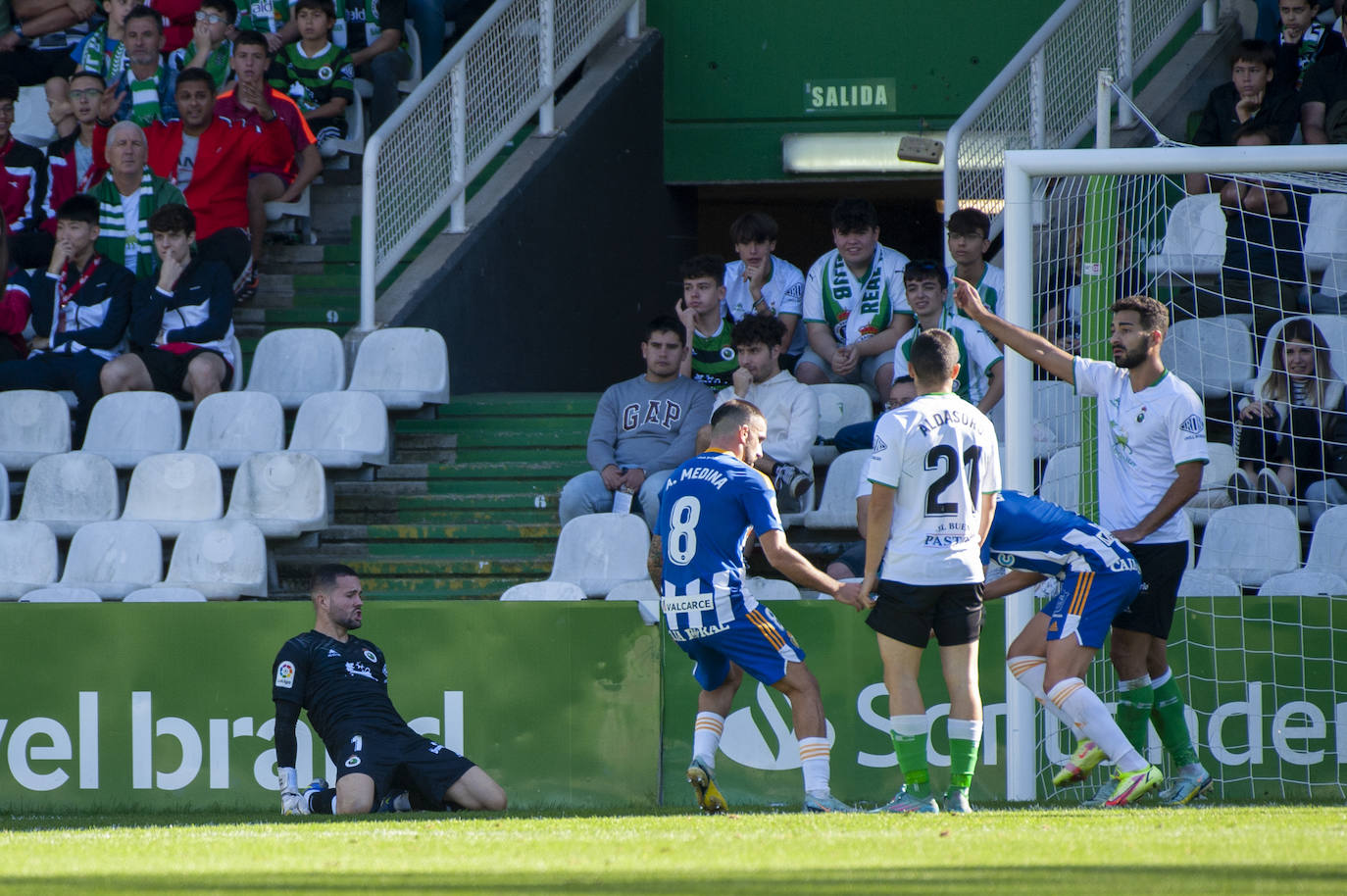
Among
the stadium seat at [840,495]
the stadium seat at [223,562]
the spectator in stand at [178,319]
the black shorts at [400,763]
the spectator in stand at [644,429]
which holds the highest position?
the spectator in stand at [178,319]

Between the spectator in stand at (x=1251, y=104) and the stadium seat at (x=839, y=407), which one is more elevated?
the spectator in stand at (x=1251, y=104)

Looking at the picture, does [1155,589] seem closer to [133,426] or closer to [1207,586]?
[1207,586]

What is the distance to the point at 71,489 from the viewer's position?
10172mm

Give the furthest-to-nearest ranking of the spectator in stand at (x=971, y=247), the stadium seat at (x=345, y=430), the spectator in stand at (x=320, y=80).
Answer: the spectator in stand at (x=320, y=80)
the stadium seat at (x=345, y=430)
the spectator in stand at (x=971, y=247)

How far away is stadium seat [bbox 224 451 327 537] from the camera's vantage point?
989 centimetres

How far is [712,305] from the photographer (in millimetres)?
10172

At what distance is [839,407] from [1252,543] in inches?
93.0

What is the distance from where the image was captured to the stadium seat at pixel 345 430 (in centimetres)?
1029

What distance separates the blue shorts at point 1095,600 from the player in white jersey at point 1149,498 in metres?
0.27

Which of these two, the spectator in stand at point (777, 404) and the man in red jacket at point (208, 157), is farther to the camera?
the man in red jacket at point (208, 157)

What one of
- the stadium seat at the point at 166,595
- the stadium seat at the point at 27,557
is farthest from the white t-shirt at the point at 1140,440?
the stadium seat at the point at 27,557

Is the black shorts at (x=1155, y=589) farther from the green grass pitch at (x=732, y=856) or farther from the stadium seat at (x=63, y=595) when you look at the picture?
the stadium seat at (x=63, y=595)

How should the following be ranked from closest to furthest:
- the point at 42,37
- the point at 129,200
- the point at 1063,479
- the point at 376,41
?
the point at 1063,479 < the point at 129,200 < the point at 376,41 < the point at 42,37

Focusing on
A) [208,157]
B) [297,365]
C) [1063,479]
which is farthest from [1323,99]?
[208,157]
